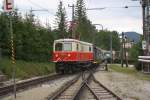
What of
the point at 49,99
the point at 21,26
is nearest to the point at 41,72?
the point at 21,26

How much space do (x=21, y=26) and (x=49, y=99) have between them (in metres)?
26.3

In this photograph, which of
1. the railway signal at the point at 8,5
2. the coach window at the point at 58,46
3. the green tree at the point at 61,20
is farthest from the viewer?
the green tree at the point at 61,20

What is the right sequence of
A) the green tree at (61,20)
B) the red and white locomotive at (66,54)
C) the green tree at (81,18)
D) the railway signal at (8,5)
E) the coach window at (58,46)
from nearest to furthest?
the railway signal at (8,5) → the red and white locomotive at (66,54) → the coach window at (58,46) → the green tree at (61,20) → the green tree at (81,18)

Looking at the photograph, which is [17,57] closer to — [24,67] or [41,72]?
[41,72]

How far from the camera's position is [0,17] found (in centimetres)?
3881

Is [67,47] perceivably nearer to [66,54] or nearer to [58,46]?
[66,54]

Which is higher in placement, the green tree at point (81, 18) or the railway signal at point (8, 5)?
the green tree at point (81, 18)

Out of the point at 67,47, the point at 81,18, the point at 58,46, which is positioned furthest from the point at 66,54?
the point at 81,18

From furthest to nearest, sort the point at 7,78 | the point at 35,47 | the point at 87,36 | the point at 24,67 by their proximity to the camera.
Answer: the point at 87,36 → the point at 35,47 → the point at 24,67 → the point at 7,78

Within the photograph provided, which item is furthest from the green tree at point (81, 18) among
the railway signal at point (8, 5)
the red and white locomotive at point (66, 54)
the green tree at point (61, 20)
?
the railway signal at point (8, 5)

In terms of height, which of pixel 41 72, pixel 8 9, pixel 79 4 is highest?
pixel 79 4

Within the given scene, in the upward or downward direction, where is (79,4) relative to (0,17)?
upward

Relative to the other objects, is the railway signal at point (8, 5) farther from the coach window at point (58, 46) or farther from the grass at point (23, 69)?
the coach window at point (58, 46)

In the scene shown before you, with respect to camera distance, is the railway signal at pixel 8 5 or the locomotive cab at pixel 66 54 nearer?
the railway signal at pixel 8 5
